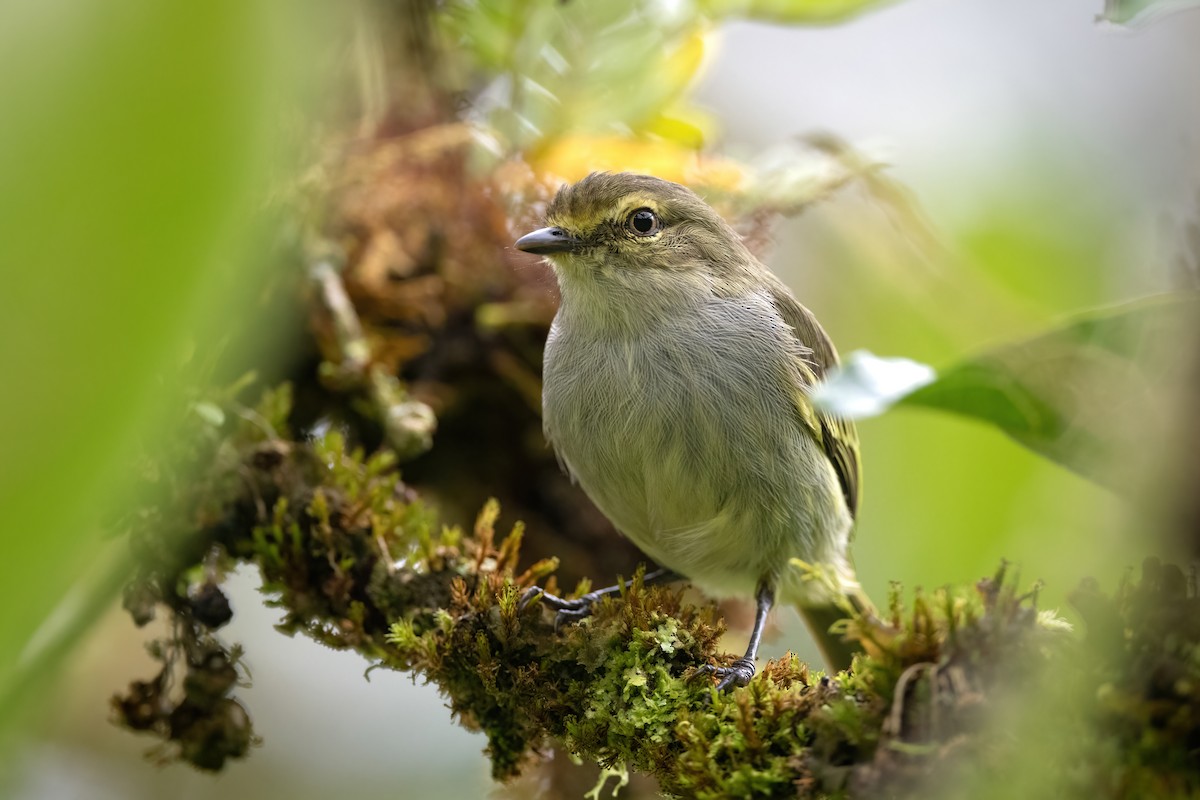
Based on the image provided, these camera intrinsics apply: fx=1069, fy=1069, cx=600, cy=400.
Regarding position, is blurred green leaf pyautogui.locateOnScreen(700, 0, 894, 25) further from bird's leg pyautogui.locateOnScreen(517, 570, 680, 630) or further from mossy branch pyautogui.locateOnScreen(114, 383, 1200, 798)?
bird's leg pyautogui.locateOnScreen(517, 570, 680, 630)

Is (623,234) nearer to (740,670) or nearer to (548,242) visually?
(548,242)

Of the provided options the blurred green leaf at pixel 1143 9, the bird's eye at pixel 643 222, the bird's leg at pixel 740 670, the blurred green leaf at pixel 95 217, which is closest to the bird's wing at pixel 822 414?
the bird's eye at pixel 643 222

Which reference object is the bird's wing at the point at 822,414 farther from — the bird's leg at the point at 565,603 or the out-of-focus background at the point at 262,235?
the bird's leg at the point at 565,603

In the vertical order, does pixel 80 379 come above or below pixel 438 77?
below

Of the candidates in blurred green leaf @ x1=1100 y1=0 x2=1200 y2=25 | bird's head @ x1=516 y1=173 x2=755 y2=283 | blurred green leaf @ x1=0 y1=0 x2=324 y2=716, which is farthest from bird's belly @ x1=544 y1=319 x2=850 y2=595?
blurred green leaf @ x1=0 y1=0 x2=324 y2=716

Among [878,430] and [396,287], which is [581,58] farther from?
[878,430]

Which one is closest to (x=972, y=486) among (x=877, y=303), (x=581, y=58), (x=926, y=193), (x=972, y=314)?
(x=972, y=314)
